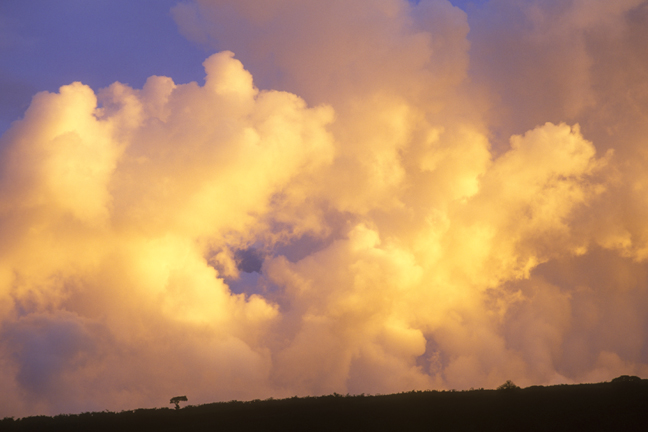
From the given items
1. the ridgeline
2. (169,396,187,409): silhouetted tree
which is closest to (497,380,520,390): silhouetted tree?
the ridgeline

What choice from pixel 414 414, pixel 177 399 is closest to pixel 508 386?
pixel 414 414

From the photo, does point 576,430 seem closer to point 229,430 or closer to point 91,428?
point 229,430

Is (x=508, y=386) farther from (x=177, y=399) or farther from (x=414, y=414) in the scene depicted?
(x=177, y=399)

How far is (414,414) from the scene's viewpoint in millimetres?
47625

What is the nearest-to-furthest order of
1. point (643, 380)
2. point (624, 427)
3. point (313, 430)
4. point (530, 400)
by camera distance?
point (624, 427) → point (313, 430) → point (530, 400) → point (643, 380)

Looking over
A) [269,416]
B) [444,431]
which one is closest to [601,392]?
[444,431]

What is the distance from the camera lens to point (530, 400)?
4866 centimetres

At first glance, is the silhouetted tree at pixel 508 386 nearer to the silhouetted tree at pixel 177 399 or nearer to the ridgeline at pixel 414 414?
the ridgeline at pixel 414 414

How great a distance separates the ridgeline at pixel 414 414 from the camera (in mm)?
43531

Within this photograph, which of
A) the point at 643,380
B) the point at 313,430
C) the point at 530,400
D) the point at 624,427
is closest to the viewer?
the point at 624,427

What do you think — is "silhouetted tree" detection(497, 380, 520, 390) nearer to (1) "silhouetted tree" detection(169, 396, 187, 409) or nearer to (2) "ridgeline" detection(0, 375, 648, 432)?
(2) "ridgeline" detection(0, 375, 648, 432)

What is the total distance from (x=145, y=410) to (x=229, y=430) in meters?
14.7

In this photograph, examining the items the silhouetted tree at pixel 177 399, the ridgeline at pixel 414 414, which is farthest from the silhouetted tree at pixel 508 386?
the silhouetted tree at pixel 177 399

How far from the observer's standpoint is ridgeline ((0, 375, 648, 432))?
143 feet
